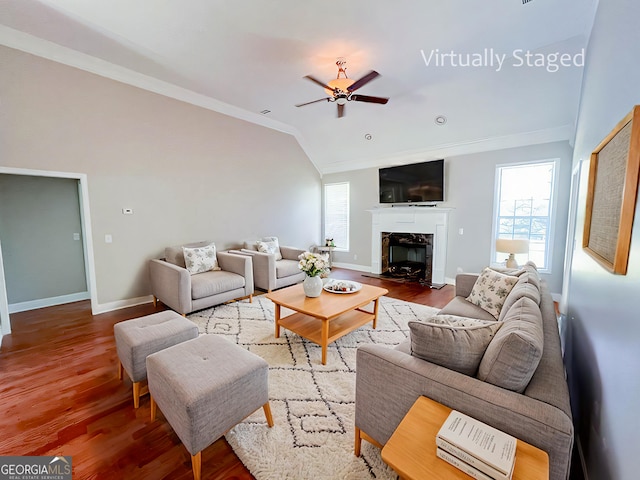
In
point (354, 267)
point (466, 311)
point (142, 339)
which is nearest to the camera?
point (142, 339)

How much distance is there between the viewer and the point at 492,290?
2.62m

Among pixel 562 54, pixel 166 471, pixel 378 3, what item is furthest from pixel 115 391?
pixel 562 54

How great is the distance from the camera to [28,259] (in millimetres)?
3871

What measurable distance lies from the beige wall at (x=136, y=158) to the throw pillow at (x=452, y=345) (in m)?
4.24

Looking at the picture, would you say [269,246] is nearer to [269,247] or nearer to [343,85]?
[269,247]

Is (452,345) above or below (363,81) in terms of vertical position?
below

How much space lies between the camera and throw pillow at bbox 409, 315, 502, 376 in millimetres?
1275

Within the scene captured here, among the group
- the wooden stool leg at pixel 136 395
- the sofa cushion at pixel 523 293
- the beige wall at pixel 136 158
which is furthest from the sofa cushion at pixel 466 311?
the beige wall at pixel 136 158

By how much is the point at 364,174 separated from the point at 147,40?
4575 millimetres

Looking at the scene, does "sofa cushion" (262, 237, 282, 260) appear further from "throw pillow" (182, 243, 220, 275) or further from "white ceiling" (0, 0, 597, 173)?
"white ceiling" (0, 0, 597, 173)

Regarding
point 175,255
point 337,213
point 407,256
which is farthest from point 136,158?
point 407,256

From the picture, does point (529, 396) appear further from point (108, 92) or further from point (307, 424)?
point (108, 92)

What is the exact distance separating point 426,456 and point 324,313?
169cm

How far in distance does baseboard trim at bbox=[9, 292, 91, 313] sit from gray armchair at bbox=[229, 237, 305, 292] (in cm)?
247
